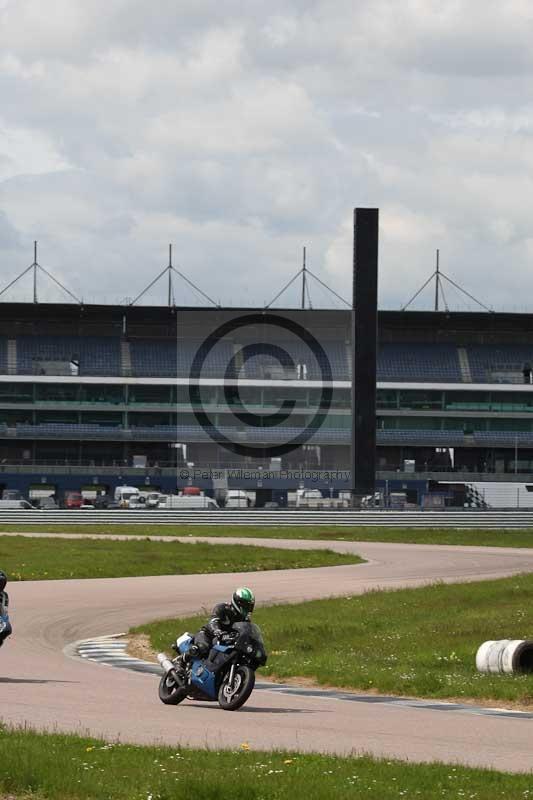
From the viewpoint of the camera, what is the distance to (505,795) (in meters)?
10.9

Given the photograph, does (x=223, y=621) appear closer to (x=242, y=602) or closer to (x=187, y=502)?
(x=242, y=602)

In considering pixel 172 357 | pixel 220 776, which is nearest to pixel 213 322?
pixel 172 357

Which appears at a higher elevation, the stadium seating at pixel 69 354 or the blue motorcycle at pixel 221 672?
the stadium seating at pixel 69 354

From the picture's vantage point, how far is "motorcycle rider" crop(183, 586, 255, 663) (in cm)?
1720

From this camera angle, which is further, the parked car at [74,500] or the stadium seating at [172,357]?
the stadium seating at [172,357]

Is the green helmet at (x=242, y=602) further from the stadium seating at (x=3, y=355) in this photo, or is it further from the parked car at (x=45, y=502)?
the stadium seating at (x=3, y=355)

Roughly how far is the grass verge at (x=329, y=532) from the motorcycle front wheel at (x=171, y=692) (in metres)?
47.9

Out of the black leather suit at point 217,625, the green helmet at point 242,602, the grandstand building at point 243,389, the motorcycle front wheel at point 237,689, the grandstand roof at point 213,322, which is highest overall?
the grandstand roof at point 213,322

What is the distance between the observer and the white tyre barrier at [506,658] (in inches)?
829

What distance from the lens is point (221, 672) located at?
17.2m

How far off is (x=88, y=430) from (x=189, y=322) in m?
12.6

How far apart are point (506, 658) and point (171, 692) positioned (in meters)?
5.84

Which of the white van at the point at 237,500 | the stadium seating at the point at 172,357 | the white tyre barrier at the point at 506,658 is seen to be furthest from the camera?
the stadium seating at the point at 172,357

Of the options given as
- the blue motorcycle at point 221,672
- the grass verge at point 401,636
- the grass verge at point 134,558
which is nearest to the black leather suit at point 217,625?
the blue motorcycle at point 221,672
